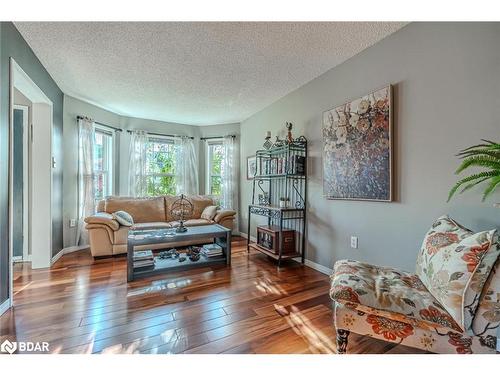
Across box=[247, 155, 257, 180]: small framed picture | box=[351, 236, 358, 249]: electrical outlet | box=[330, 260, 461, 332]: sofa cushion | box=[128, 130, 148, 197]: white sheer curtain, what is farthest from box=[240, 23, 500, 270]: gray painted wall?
box=[128, 130, 148, 197]: white sheer curtain

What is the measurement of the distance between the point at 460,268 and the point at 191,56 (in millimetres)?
2644

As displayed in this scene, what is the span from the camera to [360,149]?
7.43ft

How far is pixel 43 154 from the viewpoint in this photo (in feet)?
9.20

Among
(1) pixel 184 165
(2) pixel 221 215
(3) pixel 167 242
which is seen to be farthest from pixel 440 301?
(1) pixel 184 165

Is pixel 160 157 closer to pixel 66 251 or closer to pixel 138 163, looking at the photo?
pixel 138 163

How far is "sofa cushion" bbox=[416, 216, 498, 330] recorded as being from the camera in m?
1.12

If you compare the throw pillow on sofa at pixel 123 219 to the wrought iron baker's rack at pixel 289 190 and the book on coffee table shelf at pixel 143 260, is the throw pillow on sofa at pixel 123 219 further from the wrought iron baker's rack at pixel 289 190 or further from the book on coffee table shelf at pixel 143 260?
the wrought iron baker's rack at pixel 289 190

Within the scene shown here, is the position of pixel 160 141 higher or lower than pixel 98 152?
higher

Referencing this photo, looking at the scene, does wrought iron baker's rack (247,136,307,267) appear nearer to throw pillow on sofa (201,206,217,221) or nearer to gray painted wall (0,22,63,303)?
throw pillow on sofa (201,206,217,221)

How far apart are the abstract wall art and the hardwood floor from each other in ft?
3.44

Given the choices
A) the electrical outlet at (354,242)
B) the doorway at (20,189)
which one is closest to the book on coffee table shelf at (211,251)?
the electrical outlet at (354,242)
